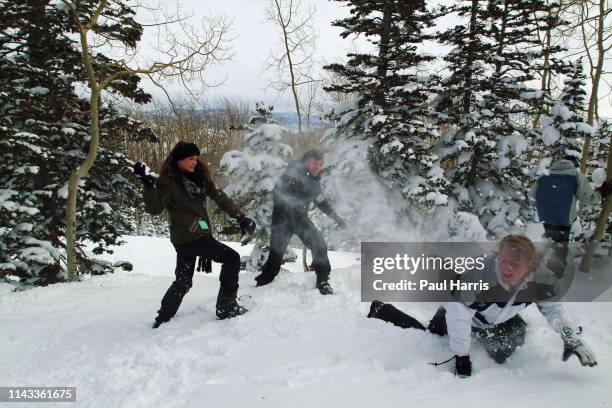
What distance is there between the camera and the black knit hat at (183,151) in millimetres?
4152

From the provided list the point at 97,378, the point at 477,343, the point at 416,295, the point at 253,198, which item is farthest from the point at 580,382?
the point at 253,198

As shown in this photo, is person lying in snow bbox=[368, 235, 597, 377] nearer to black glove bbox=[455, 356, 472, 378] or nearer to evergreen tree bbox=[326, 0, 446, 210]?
black glove bbox=[455, 356, 472, 378]

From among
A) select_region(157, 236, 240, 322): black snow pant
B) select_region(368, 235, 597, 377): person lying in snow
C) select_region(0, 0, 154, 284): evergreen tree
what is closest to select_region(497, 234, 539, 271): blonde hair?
select_region(368, 235, 597, 377): person lying in snow

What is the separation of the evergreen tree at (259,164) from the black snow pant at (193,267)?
4461 millimetres

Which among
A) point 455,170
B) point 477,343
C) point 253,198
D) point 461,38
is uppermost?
point 461,38

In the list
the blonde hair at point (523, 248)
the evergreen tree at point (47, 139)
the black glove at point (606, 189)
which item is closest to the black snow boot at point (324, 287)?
the blonde hair at point (523, 248)

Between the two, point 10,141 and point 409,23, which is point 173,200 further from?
point 409,23

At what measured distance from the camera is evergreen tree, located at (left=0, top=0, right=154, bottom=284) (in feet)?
27.9

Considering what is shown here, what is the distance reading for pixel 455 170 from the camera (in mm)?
10109

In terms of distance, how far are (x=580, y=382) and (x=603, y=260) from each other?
603cm

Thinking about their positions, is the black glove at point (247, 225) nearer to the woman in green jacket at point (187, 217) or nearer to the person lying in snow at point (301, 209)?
the woman in green jacket at point (187, 217)

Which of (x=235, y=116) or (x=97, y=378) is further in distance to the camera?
(x=235, y=116)

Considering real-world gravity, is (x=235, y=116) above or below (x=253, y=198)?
above

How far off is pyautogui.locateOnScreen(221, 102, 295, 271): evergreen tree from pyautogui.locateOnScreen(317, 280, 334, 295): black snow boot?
393 cm
